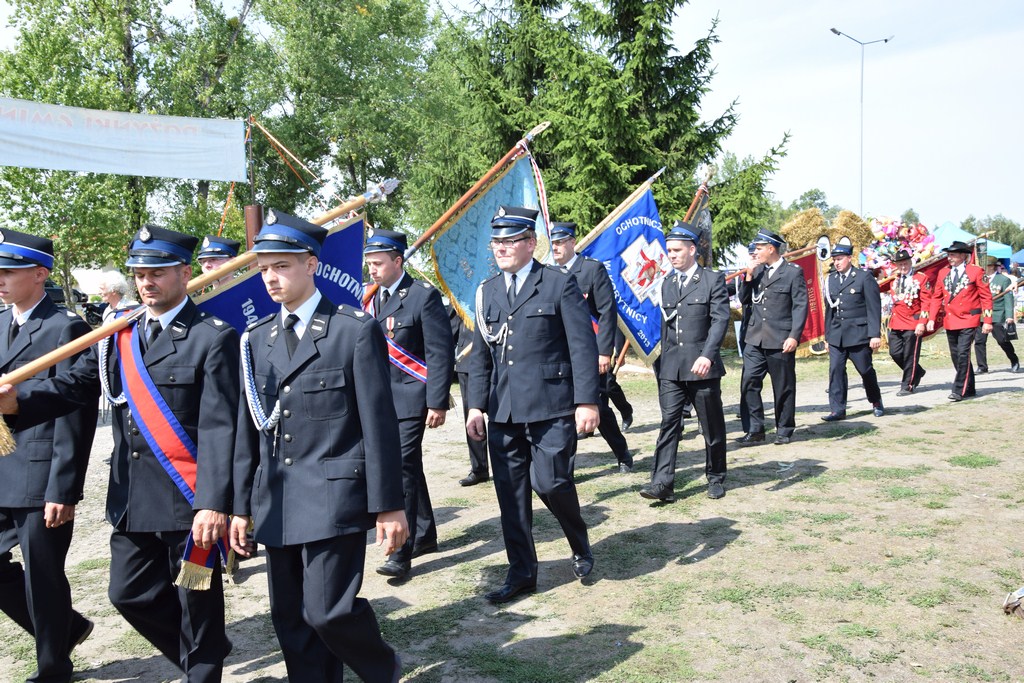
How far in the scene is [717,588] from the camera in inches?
197

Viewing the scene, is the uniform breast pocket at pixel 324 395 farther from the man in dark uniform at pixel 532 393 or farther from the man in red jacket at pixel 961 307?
the man in red jacket at pixel 961 307

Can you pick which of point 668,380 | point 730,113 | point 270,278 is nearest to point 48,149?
point 668,380

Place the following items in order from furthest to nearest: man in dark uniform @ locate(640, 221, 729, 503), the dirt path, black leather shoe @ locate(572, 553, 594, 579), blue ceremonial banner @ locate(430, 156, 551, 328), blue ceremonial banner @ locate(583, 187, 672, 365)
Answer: blue ceremonial banner @ locate(583, 187, 672, 365)
blue ceremonial banner @ locate(430, 156, 551, 328)
man in dark uniform @ locate(640, 221, 729, 503)
black leather shoe @ locate(572, 553, 594, 579)
the dirt path

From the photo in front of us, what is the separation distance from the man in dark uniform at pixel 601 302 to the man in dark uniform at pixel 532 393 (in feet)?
6.50

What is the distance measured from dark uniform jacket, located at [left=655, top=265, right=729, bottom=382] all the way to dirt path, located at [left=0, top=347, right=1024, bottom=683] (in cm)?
104

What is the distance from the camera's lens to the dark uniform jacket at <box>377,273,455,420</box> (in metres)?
5.68

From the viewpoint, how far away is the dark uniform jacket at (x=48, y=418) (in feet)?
12.5

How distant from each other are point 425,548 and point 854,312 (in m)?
7.02

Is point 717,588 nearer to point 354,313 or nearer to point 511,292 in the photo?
point 511,292

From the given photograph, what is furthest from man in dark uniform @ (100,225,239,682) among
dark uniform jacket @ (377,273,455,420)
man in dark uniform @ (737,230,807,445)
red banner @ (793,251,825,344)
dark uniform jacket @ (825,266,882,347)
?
red banner @ (793,251,825,344)

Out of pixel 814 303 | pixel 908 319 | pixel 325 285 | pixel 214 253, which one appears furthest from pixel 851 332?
pixel 325 285

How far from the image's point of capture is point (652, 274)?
29.9 ft

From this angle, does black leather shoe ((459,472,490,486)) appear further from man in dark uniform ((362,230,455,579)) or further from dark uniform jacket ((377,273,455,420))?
dark uniform jacket ((377,273,455,420))

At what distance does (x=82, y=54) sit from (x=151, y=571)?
28585mm
